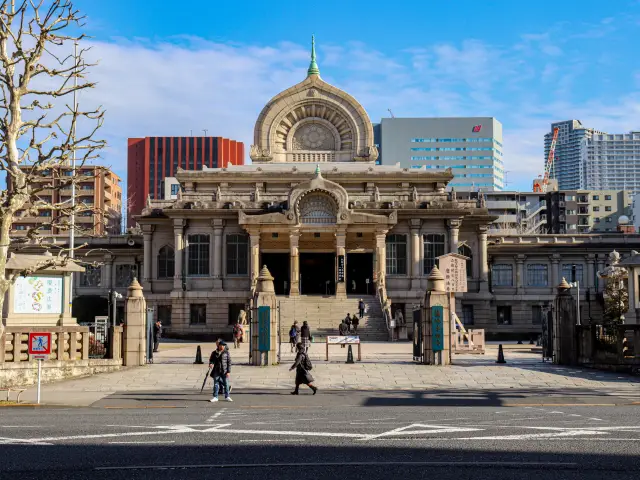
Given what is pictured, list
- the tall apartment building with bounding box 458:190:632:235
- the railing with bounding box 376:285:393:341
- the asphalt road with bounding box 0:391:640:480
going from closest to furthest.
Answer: the asphalt road with bounding box 0:391:640:480, the railing with bounding box 376:285:393:341, the tall apartment building with bounding box 458:190:632:235

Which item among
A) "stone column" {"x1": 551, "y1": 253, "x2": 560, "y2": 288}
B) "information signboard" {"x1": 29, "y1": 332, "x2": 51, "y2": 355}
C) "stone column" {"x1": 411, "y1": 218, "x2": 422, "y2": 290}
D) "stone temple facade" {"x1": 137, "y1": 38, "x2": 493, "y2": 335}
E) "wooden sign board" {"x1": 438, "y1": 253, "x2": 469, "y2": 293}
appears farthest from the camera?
"stone column" {"x1": 551, "y1": 253, "x2": 560, "y2": 288}

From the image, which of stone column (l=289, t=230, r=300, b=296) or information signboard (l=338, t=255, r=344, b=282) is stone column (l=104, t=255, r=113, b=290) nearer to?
stone column (l=289, t=230, r=300, b=296)

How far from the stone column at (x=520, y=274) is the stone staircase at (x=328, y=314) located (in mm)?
16037

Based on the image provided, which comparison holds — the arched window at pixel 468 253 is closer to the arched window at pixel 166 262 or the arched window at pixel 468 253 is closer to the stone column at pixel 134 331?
the arched window at pixel 166 262

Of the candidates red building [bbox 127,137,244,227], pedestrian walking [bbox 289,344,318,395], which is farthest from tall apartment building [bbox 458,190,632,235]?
pedestrian walking [bbox 289,344,318,395]

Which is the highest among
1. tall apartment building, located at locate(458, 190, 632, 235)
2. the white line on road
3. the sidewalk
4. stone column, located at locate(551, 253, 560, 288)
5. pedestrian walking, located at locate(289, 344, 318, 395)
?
tall apartment building, located at locate(458, 190, 632, 235)

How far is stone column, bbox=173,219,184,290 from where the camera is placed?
214 ft

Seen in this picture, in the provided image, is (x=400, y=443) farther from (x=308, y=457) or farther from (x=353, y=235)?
(x=353, y=235)

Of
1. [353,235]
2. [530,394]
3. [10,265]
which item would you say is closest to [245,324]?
[353,235]

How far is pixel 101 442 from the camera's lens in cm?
1612

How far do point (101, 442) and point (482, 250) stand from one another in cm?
5443

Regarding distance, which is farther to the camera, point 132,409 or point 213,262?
point 213,262

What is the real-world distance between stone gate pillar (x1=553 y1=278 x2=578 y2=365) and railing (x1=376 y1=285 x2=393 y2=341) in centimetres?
1873

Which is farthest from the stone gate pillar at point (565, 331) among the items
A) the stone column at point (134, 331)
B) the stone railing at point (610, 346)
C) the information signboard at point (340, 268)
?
the information signboard at point (340, 268)
